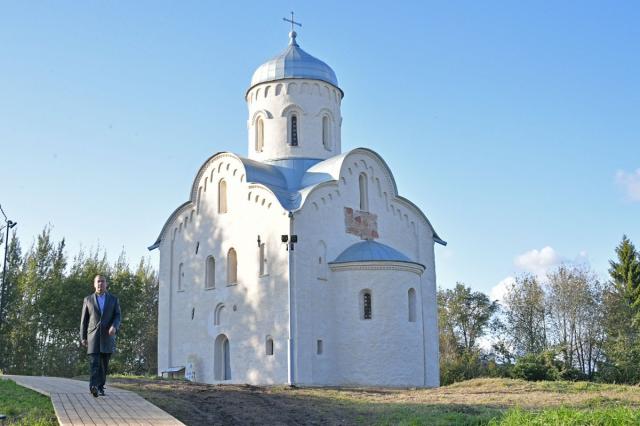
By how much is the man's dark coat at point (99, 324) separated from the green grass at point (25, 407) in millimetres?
1043

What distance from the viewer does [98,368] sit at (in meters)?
10.9

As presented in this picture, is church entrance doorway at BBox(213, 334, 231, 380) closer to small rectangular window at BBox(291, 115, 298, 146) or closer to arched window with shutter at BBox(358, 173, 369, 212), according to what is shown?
arched window with shutter at BBox(358, 173, 369, 212)

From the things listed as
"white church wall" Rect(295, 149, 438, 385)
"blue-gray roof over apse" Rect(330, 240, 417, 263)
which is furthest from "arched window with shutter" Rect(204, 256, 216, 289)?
"blue-gray roof over apse" Rect(330, 240, 417, 263)

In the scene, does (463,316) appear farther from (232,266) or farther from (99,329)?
(99,329)

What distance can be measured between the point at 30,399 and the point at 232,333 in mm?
13921

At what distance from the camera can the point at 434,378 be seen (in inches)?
1042

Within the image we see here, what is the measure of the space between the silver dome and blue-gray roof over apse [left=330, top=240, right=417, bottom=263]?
7356mm

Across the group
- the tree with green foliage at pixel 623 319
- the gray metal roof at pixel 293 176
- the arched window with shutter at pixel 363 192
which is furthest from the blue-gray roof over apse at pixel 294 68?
the tree with green foliage at pixel 623 319

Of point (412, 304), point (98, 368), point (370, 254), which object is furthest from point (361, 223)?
point (98, 368)

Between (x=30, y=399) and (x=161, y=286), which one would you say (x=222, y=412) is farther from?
(x=161, y=286)

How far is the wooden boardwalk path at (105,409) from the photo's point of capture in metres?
8.35

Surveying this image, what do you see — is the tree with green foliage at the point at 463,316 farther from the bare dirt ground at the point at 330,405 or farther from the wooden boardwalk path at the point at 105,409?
the wooden boardwalk path at the point at 105,409

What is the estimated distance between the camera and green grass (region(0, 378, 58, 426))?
9227 mm

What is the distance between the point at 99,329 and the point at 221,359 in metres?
15.4
